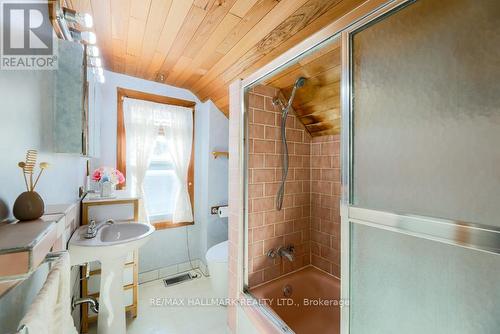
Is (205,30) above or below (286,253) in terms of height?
above

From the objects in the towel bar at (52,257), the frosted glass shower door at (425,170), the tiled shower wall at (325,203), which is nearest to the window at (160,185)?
the tiled shower wall at (325,203)

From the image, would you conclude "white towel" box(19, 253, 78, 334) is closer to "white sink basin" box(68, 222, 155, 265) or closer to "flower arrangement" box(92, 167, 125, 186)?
"white sink basin" box(68, 222, 155, 265)

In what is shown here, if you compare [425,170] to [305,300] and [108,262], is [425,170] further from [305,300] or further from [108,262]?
[108,262]

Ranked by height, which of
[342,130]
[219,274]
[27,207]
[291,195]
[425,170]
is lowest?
[219,274]

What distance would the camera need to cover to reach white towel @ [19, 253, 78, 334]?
0.43 meters

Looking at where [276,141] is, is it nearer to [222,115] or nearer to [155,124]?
[222,115]

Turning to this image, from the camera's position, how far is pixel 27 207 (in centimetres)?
73

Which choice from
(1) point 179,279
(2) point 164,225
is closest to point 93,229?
(2) point 164,225

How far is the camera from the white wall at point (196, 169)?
226 centimetres

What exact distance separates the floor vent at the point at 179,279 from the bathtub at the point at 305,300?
120 centimetres

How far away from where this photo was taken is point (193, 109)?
2.71 metres

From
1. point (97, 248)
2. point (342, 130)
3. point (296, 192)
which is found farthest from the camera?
Answer: point (296, 192)

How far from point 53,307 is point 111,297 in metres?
1.19

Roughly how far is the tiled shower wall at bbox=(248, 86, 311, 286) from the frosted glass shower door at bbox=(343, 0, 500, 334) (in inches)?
35.0
